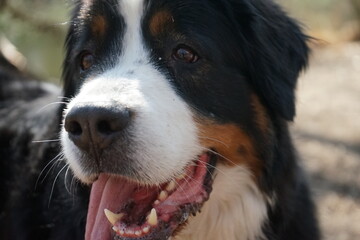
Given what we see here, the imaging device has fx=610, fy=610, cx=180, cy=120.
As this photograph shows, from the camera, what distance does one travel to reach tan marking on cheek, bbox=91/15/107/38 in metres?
2.77

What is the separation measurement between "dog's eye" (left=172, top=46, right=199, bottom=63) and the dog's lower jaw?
591mm

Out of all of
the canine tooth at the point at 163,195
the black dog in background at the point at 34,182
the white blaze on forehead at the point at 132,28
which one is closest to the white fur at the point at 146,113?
the white blaze on forehead at the point at 132,28

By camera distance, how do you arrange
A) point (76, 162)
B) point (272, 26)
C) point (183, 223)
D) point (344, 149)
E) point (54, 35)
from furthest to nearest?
point (54, 35) < point (344, 149) < point (272, 26) < point (183, 223) < point (76, 162)

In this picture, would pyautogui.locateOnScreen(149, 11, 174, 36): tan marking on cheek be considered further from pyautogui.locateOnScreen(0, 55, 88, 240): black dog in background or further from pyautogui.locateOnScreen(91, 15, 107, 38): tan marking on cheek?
pyautogui.locateOnScreen(0, 55, 88, 240): black dog in background

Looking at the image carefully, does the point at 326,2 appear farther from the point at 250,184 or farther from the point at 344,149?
the point at 250,184

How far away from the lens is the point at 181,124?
8.30 ft

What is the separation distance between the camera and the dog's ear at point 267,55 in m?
2.79

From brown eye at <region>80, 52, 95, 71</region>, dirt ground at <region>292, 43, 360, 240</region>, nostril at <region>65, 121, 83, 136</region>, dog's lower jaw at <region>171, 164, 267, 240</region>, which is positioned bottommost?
dirt ground at <region>292, 43, 360, 240</region>

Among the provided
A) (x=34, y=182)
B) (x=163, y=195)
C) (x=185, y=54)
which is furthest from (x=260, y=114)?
(x=34, y=182)

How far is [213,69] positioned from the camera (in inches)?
106

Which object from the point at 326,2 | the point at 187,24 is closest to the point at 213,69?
the point at 187,24

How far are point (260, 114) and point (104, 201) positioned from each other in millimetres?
816

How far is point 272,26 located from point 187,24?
1.42 feet

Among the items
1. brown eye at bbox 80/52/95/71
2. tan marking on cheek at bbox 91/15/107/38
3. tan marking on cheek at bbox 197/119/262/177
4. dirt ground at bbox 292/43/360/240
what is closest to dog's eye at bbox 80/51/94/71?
brown eye at bbox 80/52/95/71
